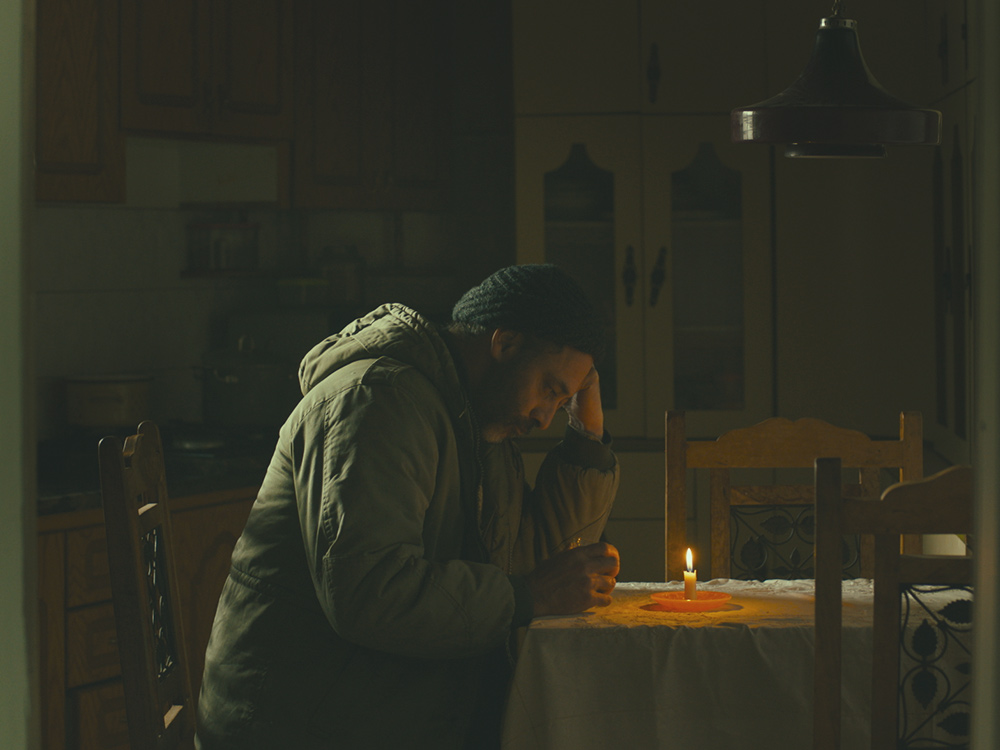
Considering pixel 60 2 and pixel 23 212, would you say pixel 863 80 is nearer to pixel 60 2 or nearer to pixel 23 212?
pixel 23 212

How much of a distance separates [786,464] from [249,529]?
1.04 meters

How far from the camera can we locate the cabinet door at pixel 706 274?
3205 millimetres

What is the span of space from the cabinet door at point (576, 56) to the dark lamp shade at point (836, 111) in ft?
5.93

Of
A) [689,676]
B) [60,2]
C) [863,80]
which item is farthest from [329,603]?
[60,2]

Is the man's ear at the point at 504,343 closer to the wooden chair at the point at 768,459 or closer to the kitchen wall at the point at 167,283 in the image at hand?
the wooden chair at the point at 768,459

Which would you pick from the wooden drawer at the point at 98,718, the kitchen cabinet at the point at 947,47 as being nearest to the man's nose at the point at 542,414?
the wooden drawer at the point at 98,718

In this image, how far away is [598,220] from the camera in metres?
3.26

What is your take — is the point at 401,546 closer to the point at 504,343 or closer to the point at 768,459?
the point at 504,343

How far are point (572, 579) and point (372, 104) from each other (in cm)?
214

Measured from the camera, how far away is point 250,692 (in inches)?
51.5

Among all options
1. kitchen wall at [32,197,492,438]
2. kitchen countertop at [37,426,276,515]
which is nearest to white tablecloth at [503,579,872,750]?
kitchen countertop at [37,426,276,515]

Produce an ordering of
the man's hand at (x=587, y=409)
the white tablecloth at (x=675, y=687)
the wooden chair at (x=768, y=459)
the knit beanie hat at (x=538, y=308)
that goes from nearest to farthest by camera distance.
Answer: the white tablecloth at (x=675, y=687), the knit beanie hat at (x=538, y=308), the man's hand at (x=587, y=409), the wooden chair at (x=768, y=459)

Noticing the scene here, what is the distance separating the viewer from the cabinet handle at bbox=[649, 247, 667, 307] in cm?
322

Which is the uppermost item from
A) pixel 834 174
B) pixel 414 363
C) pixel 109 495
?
pixel 834 174
